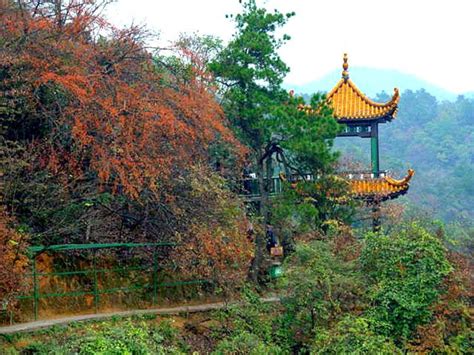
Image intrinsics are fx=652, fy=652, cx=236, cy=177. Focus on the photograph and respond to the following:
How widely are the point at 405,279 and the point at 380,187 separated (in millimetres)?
5769

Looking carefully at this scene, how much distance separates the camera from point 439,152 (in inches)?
2110

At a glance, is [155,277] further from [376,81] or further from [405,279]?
[376,81]

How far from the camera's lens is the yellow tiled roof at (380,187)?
1652 cm

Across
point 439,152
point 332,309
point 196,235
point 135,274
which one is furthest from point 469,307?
point 439,152

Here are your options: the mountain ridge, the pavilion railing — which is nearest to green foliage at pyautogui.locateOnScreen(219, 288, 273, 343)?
the pavilion railing

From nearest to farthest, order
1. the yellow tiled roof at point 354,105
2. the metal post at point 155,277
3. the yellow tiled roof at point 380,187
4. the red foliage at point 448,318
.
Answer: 1. the red foliage at point 448,318
2. the metal post at point 155,277
3. the yellow tiled roof at point 380,187
4. the yellow tiled roof at point 354,105

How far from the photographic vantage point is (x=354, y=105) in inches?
695

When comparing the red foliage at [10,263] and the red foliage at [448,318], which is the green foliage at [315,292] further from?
the red foliage at [10,263]

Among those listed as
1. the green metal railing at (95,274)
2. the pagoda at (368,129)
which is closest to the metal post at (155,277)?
the green metal railing at (95,274)

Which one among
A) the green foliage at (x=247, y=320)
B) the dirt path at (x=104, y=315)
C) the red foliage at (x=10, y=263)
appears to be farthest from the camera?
the green foliage at (x=247, y=320)

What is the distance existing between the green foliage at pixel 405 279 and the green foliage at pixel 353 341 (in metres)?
0.42

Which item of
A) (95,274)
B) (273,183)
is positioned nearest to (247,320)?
(95,274)

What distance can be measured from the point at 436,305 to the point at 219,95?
267 inches

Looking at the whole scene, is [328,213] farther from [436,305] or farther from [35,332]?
[35,332]
